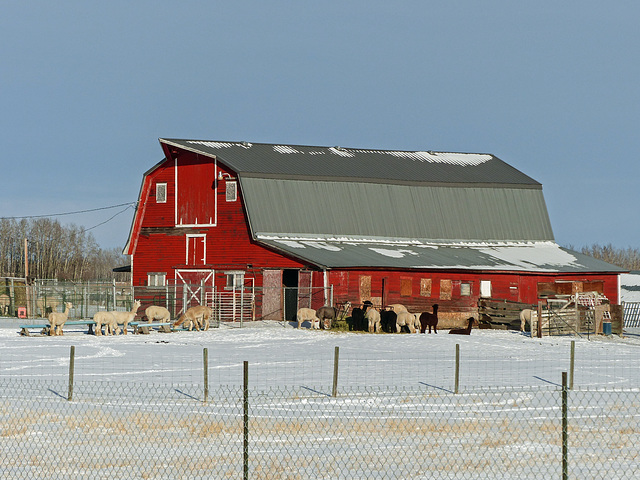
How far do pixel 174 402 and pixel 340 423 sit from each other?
15.1 feet

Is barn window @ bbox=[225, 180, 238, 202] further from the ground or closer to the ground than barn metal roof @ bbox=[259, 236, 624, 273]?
further from the ground

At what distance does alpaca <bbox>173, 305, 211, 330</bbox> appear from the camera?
44.9 metres

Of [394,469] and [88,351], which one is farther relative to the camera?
[88,351]

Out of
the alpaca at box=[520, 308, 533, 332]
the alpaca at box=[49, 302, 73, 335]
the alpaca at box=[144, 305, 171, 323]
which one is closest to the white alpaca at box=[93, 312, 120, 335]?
the alpaca at box=[49, 302, 73, 335]

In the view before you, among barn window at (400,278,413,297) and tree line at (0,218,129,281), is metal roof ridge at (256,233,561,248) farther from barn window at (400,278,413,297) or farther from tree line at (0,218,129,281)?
tree line at (0,218,129,281)

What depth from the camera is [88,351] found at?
112 feet

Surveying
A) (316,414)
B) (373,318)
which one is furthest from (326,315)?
(316,414)

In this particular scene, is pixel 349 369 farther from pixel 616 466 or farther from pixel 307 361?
pixel 616 466

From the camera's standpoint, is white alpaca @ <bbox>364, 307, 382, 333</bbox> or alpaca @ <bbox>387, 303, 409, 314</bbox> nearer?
white alpaca @ <bbox>364, 307, 382, 333</bbox>

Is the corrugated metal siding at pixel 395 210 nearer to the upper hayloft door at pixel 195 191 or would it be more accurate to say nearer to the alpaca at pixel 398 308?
the upper hayloft door at pixel 195 191

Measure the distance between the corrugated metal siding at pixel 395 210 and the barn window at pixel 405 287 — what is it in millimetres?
6866

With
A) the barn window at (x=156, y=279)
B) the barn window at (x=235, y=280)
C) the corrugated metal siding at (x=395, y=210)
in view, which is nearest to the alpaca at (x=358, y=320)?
the barn window at (x=235, y=280)

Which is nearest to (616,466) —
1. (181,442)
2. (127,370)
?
(181,442)

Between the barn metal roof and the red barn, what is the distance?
0.32ft
